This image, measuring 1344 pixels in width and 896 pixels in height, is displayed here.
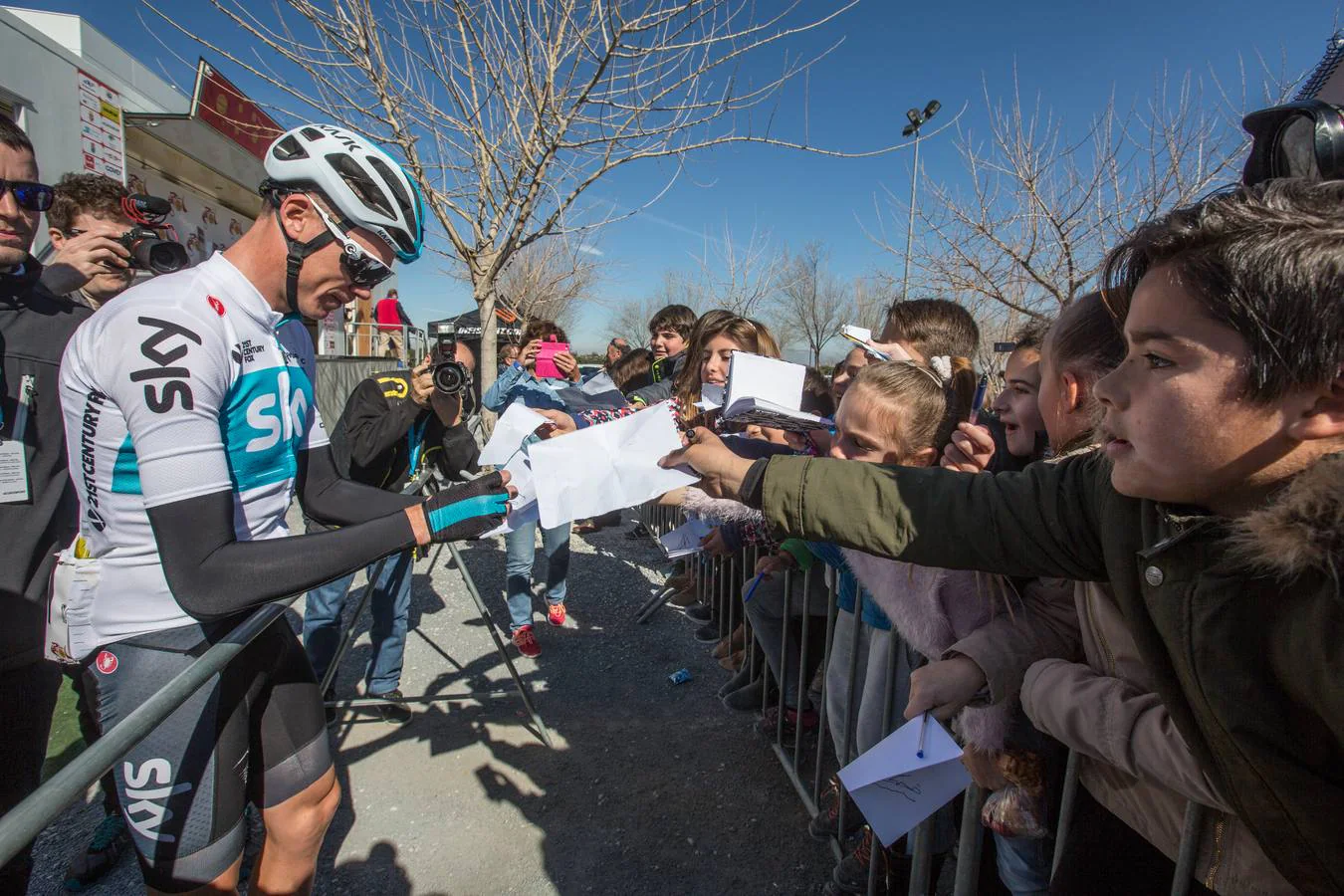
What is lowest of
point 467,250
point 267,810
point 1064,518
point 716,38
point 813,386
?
point 267,810

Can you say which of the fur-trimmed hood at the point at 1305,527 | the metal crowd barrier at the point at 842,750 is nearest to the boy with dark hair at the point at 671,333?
the metal crowd barrier at the point at 842,750

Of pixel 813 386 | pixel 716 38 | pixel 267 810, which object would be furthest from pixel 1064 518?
pixel 716 38

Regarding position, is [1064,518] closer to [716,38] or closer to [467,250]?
[716,38]

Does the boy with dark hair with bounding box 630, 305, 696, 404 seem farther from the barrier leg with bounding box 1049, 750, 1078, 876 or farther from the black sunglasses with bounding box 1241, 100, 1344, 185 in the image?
the black sunglasses with bounding box 1241, 100, 1344, 185

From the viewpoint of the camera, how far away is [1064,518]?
1.41 metres

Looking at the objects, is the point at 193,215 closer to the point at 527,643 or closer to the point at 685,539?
the point at 527,643

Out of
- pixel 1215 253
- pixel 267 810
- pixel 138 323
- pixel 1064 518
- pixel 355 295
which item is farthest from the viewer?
pixel 355 295

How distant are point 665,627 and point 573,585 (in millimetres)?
1257

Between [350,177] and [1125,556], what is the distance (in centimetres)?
222

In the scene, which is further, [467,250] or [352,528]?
[467,250]

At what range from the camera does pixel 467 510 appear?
76.0 inches

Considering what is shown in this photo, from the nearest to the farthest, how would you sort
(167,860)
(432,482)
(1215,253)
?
(1215,253), (167,860), (432,482)

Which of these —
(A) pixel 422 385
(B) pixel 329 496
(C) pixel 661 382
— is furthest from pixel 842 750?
(C) pixel 661 382

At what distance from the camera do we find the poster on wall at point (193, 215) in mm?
10109
